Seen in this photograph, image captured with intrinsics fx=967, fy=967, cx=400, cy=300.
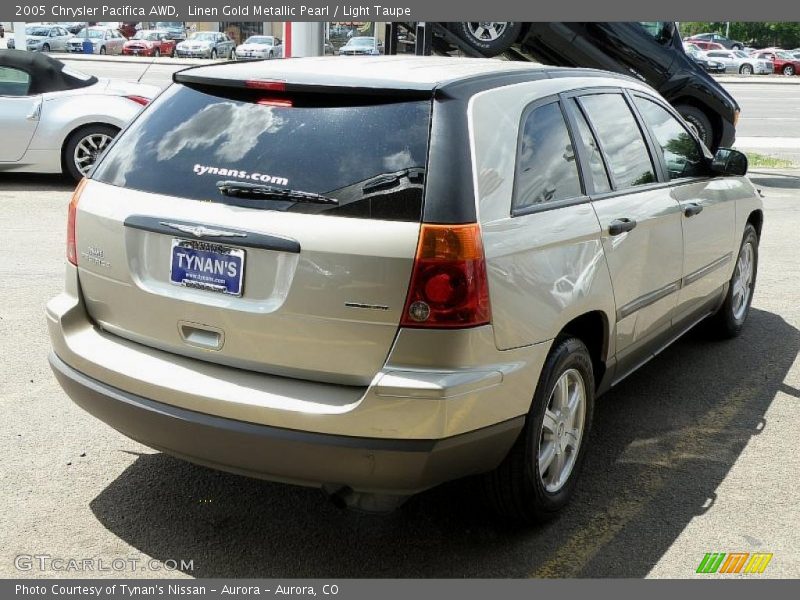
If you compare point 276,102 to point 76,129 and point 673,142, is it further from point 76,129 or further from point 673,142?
point 76,129

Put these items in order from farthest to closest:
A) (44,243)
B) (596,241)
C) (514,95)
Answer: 1. (44,243)
2. (596,241)
3. (514,95)

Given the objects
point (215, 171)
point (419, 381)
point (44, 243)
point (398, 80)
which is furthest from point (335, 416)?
point (44, 243)

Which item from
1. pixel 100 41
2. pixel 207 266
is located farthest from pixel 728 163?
pixel 100 41

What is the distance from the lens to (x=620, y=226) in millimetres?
4133

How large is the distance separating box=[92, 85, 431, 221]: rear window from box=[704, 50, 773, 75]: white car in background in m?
54.5

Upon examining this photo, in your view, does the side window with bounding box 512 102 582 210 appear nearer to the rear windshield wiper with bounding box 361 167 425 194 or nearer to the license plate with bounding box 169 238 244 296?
the rear windshield wiper with bounding box 361 167 425 194

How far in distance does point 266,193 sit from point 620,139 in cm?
201

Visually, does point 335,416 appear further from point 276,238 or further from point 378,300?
point 276,238

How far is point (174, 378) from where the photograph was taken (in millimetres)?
3334

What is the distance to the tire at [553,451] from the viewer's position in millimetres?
3559

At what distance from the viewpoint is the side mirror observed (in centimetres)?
547

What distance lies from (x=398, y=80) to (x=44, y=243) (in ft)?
19.1

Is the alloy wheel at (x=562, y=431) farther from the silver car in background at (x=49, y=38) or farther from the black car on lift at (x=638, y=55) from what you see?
the silver car in background at (x=49, y=38)

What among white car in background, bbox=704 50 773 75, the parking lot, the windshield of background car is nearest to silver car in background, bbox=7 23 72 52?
the windshield of background car
